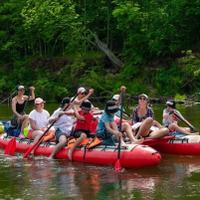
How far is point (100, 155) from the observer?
11.8 meters

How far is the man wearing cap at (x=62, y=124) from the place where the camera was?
497 inches

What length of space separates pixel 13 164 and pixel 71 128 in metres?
1.55

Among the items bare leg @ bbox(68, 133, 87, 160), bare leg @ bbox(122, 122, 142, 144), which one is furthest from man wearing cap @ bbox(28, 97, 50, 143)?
bare leg @ bbox(122, 122, 142, 144)

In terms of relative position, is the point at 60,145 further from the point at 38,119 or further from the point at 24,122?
the point at 24,122

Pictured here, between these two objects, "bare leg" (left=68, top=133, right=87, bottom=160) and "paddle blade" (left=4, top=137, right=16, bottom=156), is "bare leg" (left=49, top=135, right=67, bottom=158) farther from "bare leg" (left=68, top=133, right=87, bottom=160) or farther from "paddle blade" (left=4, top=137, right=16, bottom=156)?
"paddle blade" (left=4, top=137, right=16, bottom=156)

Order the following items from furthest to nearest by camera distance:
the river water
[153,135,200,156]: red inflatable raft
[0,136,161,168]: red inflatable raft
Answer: [153,135,200,156]: red inflatable raft → [0,136,161,168]: red inflatable raft → the river water

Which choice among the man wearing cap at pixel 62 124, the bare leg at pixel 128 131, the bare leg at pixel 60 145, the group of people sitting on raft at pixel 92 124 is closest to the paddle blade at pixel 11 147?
the group of people sitting on raft at pixel 92 124

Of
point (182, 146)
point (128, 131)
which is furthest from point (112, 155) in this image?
point (182, 146)

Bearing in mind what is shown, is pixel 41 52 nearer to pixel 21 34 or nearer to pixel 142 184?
pixel 21 34

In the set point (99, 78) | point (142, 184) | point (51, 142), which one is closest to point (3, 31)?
point (99, 78)

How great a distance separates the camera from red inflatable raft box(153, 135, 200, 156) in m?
12.8

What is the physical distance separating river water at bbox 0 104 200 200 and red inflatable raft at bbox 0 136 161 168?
160 mm

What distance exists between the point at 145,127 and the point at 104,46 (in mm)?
25644

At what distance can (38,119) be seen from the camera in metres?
13.4
